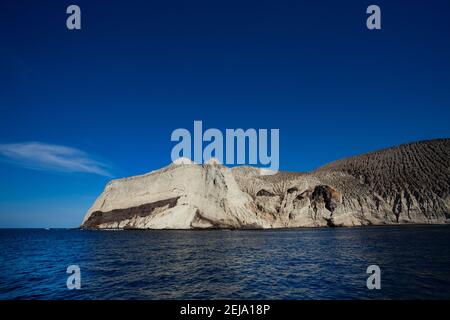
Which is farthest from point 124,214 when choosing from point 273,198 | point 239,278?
point 239,278

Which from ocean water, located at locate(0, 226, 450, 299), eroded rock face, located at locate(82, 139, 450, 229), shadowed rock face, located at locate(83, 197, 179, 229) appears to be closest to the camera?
ocean water, located at locate(0, 226, 450, 299)

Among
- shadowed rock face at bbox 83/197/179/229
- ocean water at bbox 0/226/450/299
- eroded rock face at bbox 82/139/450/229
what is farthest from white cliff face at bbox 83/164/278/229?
ocean water at bbox 0/226/450/299

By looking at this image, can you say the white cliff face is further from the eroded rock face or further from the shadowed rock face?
the eroded rock face

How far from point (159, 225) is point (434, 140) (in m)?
110

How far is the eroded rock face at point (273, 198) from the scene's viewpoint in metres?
81.2

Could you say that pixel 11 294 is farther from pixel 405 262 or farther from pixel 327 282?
pixel 405 262

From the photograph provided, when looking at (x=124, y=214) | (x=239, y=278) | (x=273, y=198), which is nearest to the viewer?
(x=239, y=278)

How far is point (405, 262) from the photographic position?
20219mm

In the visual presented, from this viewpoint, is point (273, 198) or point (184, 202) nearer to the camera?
point (184, 202)

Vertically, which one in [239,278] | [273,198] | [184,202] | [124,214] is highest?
[273,198]

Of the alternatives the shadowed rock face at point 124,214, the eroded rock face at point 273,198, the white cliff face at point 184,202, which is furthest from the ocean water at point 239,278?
the shadowed rock face at point 124,214

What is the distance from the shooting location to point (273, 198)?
9462 centimetres

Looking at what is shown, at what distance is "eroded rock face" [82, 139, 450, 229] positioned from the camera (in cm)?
8119

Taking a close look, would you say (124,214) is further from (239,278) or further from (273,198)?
(239,278)
